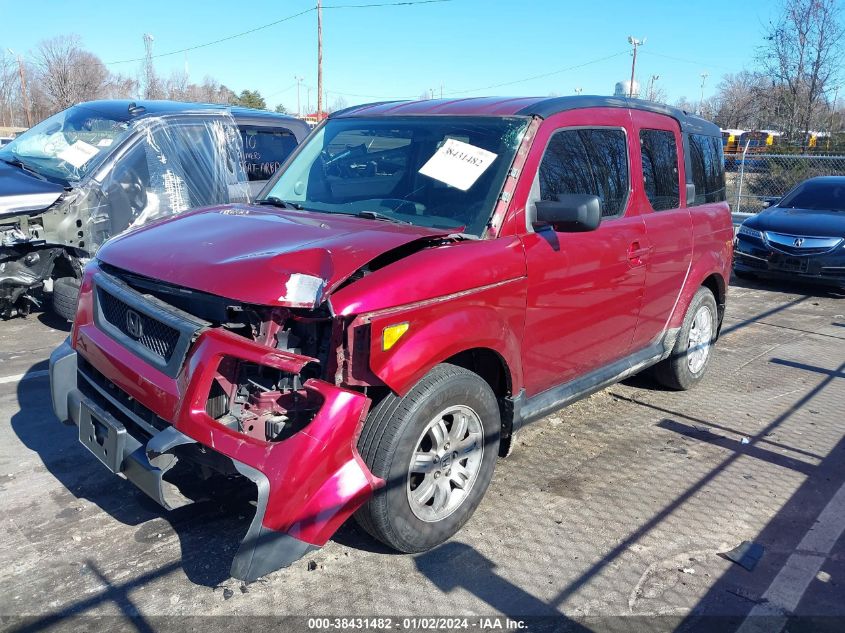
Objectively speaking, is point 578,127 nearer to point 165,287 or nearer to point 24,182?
point 165,287

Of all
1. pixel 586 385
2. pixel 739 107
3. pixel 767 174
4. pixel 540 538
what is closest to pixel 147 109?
pixel 586 385

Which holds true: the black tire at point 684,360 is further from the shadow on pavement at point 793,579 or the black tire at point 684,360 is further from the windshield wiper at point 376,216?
the windshield wiper at point 376,216

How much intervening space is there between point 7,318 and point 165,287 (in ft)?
16.7

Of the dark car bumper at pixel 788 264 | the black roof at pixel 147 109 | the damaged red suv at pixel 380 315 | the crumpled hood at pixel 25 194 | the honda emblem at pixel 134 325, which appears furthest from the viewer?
the dark car bumper at pixel 788 264

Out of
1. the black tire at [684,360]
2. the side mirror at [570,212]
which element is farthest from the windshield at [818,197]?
the side mirror at [570,212]

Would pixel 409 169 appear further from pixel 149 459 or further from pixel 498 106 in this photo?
pixel 149 459

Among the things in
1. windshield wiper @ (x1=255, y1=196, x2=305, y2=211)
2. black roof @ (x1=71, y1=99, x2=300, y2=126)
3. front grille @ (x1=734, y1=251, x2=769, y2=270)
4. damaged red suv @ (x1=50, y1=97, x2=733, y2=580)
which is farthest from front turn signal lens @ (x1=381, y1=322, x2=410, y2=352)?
front grille @ (x1=734, y1=251, x2=769, y2=270)

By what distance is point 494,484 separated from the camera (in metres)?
4.05

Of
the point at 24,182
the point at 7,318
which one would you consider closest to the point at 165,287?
the point at 24,182

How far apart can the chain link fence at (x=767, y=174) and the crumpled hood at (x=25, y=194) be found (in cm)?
1496

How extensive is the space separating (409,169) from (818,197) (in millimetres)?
9492

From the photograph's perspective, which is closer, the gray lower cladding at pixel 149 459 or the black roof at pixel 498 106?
the gray lower cladding at pixel 149 459

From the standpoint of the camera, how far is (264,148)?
25.6 feet

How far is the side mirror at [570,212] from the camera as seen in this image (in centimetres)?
355
